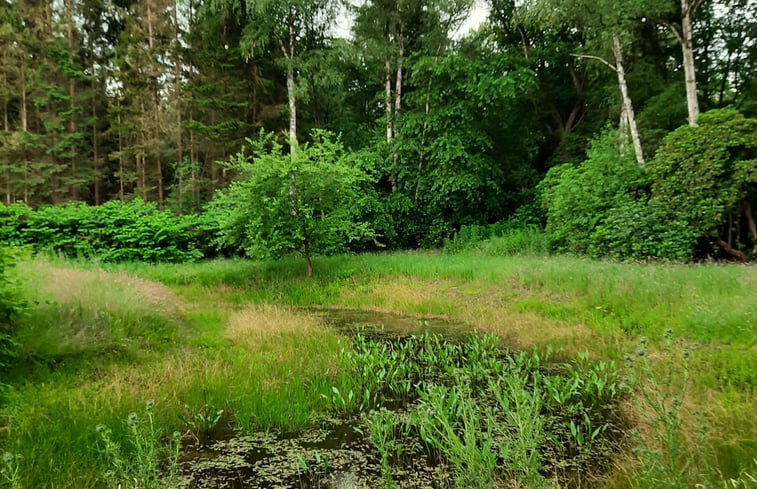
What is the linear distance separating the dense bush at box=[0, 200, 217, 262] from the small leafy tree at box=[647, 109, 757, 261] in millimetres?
17307

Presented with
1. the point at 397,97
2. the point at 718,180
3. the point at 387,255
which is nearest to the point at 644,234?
the point at 718,180

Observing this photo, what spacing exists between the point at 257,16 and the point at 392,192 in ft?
34.1

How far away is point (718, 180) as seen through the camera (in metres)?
10.8

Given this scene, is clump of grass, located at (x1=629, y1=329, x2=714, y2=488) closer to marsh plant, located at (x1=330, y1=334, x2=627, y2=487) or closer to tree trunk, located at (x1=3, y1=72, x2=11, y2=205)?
marsh plant, located at (x1=330, y1=334, x2=627, y2=487)

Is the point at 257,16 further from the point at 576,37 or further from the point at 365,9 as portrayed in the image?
the point at 576,37

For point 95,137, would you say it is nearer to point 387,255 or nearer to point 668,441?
point 387,255

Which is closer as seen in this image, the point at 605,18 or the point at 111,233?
the point at 605,18

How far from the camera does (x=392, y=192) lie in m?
21.1

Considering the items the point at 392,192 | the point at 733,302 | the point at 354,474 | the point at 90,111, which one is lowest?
the point at 354,474

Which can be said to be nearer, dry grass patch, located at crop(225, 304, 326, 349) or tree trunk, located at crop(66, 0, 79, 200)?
dry grass patch, located at crop(225, 304, 326, 349)

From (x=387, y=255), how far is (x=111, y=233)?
11.4 meters

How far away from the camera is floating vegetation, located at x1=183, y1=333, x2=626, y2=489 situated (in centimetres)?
285

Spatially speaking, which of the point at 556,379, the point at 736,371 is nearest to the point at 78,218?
the point at 556,379

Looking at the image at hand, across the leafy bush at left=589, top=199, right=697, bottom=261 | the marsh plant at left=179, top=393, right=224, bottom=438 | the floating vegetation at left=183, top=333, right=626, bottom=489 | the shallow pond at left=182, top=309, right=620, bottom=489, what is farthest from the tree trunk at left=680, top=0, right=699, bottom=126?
the marsh plant at left=179, top=393, right=224, bottom=438
